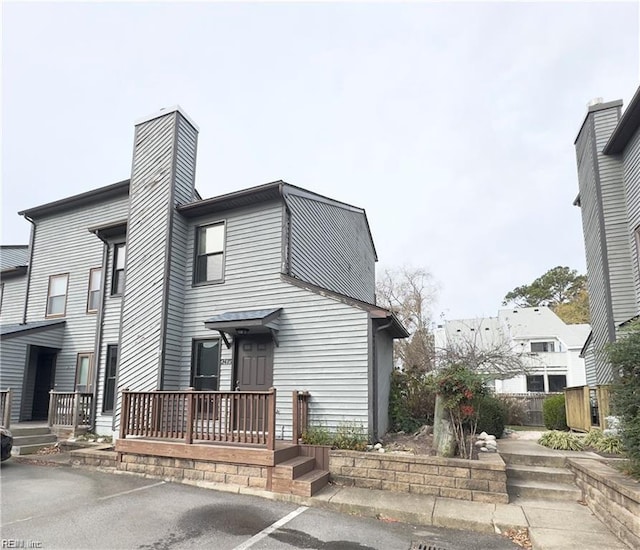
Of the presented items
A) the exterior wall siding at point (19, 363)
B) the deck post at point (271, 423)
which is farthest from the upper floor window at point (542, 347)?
the exterior wall siding at point (19, 363)

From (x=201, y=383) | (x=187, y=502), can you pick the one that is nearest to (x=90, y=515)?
(x=187, y=502)

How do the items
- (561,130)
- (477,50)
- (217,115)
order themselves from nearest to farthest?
(477,50), (561,130), (217,115)

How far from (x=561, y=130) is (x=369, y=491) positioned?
1329 cm

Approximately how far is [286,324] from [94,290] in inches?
285

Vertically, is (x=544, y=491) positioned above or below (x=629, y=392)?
below

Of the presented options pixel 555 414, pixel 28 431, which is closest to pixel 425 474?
pixel 555 414

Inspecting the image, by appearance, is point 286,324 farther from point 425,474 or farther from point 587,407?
point 587,407

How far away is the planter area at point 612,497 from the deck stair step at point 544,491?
0.46ft

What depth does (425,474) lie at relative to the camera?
6.23 meters

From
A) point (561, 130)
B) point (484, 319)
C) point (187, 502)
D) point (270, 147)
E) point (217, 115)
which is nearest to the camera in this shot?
point (187, 502)

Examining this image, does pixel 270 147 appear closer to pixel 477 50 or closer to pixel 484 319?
pixel 477 50

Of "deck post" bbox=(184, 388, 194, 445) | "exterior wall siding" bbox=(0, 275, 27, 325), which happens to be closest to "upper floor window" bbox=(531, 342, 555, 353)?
"deck post" bbox=(184, 388, 194, 445)

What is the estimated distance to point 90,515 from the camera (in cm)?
528

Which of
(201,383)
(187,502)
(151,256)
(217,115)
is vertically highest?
(217,115)
